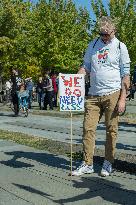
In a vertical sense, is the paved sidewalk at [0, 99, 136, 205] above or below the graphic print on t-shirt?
below

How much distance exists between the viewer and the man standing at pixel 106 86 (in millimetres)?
6648

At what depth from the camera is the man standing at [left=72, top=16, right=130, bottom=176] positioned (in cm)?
665

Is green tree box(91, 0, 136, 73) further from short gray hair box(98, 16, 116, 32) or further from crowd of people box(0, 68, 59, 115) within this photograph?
short gray hair box(98, 16, 116, 32)

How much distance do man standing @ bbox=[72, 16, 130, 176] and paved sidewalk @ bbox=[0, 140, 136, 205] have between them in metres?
0.33


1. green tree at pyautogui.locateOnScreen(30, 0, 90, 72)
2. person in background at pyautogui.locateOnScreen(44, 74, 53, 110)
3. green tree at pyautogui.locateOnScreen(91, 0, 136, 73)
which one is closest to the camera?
person in background at pyautogui.locateOnScreen(44, 74, 53, 110)

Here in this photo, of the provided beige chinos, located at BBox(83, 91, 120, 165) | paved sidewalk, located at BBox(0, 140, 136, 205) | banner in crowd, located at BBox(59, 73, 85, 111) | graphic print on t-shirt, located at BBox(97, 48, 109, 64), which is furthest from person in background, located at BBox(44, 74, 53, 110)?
graphic print on t-shirt, located at BBox(97, 48, 109, 64)

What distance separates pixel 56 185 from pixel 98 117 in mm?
1218

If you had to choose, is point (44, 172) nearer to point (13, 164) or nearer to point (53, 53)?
point (13, 164)

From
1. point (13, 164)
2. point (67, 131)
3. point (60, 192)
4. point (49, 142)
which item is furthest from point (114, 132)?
point (67, 131)

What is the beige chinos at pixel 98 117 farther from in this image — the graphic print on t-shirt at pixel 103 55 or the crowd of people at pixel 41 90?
the crowd of people at pixel 41 90

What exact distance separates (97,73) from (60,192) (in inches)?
71.2

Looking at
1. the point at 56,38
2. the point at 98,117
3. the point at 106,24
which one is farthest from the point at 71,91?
the point at 56,38

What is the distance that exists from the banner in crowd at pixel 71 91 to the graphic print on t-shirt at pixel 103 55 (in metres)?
0.36

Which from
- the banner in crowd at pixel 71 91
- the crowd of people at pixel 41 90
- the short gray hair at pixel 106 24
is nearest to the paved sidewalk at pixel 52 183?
the banner in crowd at pixel 71 91
